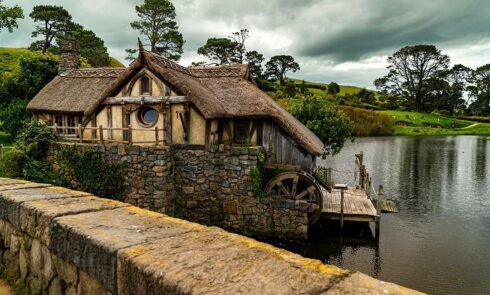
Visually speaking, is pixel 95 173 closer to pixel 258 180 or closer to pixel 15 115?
pixel 258 180

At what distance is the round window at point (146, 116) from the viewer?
1469 cm

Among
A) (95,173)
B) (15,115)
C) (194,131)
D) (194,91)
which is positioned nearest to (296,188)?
(194,131)

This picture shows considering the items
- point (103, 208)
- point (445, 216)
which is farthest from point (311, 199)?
point (103, 208)

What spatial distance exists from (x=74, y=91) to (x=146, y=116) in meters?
8.33

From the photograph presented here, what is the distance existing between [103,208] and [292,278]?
83.5 inches

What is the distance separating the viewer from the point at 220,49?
178 feet

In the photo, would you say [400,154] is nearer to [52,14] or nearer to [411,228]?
[411,228]

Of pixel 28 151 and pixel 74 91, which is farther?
pixel 74 91

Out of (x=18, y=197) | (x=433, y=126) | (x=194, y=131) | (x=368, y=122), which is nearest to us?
(x=18, y=197)

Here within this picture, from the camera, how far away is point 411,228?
1590 cm

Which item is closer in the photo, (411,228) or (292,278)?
(292,278)

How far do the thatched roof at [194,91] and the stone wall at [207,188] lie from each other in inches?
77.1

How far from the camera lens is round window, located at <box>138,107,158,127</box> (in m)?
14.7

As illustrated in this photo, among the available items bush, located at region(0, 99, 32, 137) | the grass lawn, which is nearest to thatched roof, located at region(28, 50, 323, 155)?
bush, located at region(0, 99, 32, 137)
